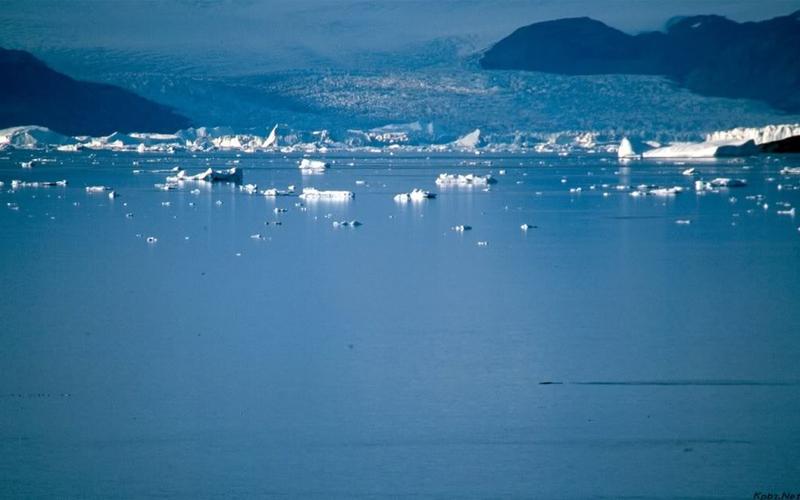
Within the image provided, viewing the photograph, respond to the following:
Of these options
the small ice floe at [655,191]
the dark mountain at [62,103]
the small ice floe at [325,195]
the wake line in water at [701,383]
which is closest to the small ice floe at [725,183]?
the small ice floe at [655,191]

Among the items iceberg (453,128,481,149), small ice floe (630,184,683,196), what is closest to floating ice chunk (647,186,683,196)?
small ice floe (630,184,683,196)

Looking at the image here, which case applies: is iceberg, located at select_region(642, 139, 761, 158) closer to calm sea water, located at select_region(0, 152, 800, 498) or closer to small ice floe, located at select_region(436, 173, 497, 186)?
small ice floe, located at select_region(436, 173, 497, 186)

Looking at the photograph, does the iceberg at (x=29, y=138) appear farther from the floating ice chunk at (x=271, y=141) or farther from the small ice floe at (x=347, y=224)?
the small ice floe at (x=347, y=224)

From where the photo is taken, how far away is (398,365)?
5.90 metres

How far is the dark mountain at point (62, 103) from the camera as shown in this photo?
6002cm

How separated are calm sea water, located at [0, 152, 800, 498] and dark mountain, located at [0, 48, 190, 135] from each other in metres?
49.7

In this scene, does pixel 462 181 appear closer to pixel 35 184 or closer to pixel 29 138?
pixel 35 184

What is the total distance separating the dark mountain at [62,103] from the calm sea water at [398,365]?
1956 inches

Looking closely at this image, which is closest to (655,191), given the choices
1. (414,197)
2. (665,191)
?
(665,191)

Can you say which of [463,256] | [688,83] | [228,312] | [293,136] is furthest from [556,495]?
[688,83]

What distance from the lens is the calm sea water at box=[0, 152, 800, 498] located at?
4.40 meters

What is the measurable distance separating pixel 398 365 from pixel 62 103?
5958 centimetres

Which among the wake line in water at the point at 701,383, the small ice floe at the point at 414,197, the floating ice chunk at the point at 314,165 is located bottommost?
the wake line in water at the point at 701,383

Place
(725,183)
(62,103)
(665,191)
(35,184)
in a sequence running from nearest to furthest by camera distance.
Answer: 1. (665,191)
2. (725,183)
3. (35,184)
4. (62,103)
